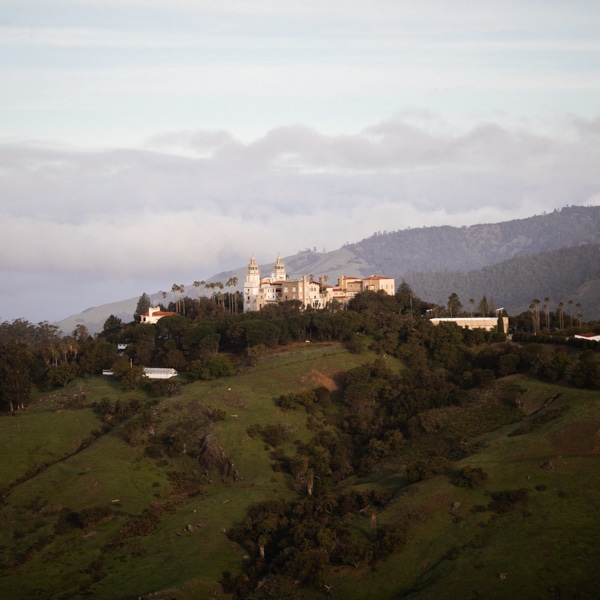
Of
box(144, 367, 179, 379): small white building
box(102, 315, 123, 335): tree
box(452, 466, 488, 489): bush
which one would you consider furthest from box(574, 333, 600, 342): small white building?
box(102, 315, 123, 335): tree

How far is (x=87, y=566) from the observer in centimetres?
5934

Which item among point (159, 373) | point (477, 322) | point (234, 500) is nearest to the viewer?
point (234, 500)

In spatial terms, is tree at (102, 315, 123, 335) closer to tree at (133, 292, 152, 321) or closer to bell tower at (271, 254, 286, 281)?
tree at (133, 292, 152, 321)

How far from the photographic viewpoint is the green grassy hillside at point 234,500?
56.3 m

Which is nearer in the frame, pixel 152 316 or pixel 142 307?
pixel 152 316

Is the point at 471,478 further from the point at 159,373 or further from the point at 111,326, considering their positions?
the point at 111,326

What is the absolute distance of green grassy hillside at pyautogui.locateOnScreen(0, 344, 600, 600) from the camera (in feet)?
185

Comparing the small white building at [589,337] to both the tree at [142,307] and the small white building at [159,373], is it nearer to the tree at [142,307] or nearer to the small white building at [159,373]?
the small white building at [159,373]

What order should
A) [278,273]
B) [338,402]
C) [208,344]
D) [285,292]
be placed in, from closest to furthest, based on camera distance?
[338,402]
[208,344]
[285,292]
[278,273]

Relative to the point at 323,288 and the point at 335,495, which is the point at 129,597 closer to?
the point at 335,495

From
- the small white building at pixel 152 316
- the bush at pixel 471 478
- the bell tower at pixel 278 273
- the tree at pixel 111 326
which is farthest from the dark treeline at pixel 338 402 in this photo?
the bell tower at pixel 278 273

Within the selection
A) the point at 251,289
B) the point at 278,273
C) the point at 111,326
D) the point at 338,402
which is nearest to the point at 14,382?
the point at 338,402

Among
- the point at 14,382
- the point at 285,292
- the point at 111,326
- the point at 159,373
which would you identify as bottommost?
the point at 159,373

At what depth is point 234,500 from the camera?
70.1 meters
